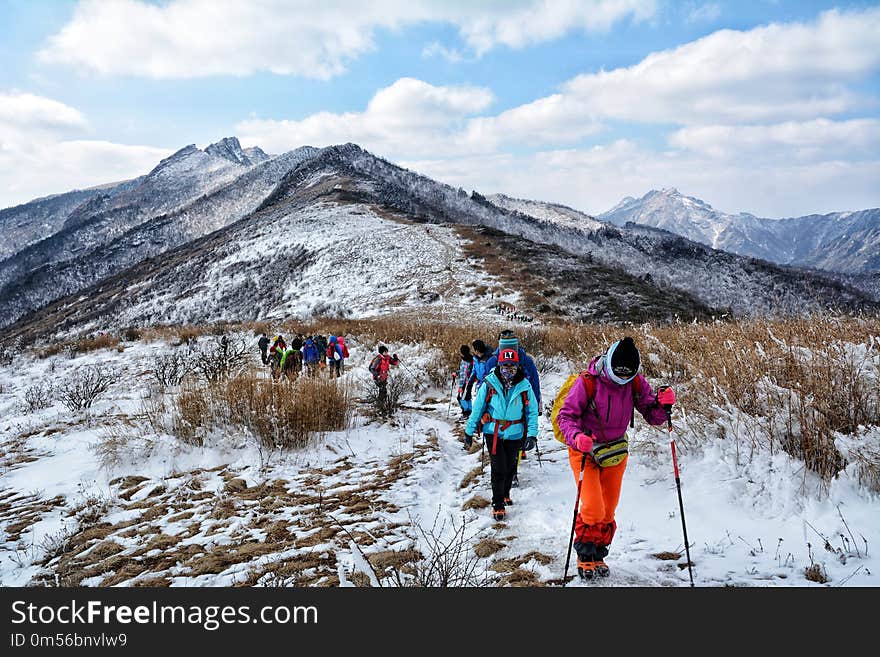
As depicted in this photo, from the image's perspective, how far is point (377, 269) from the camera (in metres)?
36.2

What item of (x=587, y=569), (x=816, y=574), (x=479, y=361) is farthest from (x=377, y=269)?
(x=816, y=574)

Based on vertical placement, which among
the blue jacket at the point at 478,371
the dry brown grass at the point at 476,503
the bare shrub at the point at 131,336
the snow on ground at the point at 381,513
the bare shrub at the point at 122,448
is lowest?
the dry brown grass at the point at 476,503

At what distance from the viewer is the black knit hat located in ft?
10.9

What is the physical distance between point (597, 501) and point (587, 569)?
0.46 metres

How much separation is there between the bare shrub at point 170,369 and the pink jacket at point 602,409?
866cm

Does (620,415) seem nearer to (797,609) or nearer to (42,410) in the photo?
(797,609)

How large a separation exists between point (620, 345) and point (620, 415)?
0.56 meters

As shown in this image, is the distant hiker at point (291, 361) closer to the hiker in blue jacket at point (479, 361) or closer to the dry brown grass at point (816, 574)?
the hiker in blue jacket at point (479, 361)

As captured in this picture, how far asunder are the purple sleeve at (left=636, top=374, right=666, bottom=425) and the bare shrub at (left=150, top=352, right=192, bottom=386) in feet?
29.6

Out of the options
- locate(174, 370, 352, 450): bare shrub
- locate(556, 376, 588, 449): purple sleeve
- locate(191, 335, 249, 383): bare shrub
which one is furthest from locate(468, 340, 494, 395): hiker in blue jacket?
locate(191, 335, 249, 383): bare shrub

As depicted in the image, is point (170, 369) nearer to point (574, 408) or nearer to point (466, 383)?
point (466, 383)

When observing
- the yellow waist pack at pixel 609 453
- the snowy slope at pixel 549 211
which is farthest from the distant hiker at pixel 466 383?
the snowy slope at pixel 549 211

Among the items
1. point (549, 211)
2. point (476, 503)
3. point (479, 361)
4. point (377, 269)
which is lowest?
point (476, 503)

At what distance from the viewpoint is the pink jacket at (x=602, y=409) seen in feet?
11.4
